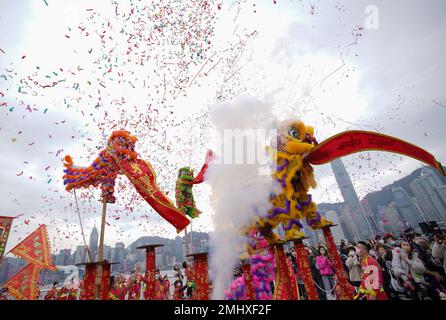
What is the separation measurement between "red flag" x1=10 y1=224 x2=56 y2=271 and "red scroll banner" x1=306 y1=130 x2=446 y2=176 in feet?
40.4

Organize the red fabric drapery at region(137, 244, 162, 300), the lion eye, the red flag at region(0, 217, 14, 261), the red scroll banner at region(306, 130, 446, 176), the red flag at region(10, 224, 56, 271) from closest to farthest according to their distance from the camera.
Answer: the red fabric drapery at region(137, 244, 162, 300)
the red scroll banner at region(306, 130, 446, 176)
the lion eye
the red flag at region(10, 224, 56, 271)
the red flag at region(0, 217, 14, 261)

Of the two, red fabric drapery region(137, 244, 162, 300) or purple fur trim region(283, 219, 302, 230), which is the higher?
purple fur trim region(283, 219, 302, 230)

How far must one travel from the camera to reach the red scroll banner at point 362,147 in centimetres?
591

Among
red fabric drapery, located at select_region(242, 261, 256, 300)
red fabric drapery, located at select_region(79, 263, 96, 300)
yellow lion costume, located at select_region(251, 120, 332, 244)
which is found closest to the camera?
red fabric drapery, located at select_region(79, 263, 96, 300)

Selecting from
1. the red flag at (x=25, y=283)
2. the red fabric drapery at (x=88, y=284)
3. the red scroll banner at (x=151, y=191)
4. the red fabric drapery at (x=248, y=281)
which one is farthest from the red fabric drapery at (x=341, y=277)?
the red flag at (x=25, y=283)

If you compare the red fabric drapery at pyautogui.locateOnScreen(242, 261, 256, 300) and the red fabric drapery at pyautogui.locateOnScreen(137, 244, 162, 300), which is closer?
the red fabric drapery at pyautogui.locateOnScreen(137, 244, 162, 300)

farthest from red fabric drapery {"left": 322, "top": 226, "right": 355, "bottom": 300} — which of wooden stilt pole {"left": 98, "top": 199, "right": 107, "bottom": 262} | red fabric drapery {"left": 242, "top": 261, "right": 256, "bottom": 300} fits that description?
wooden stilt pole {"left": 98, "top": 199, "right": 107, "bottom": 262}

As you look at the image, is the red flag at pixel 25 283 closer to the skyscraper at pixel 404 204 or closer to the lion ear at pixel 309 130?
the lion ear at pixel 309 130

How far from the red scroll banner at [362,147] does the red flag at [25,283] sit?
1299cm

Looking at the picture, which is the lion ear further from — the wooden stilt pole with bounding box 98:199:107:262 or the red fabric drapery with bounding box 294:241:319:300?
the wooden stilt pole with bounding box 98:199:107:262

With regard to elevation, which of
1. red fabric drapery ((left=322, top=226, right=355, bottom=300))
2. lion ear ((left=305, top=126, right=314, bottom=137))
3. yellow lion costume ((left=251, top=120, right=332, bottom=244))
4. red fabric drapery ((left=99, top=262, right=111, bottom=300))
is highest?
lion ear ((left=305, top=126, right=314, bottom=137))

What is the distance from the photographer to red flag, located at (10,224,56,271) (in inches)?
408
